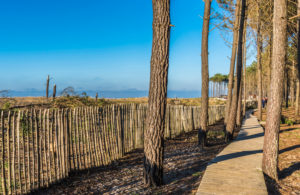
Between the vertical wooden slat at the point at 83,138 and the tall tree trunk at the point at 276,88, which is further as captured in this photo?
the vertical wooden slat at the point at 83,138

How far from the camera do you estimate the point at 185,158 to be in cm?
646

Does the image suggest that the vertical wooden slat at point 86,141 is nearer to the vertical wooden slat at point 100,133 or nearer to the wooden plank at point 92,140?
the wooden plank at point 92,140

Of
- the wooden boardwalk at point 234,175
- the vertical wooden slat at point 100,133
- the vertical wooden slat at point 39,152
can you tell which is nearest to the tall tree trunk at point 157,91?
the wooden boardwalk at point 234,175

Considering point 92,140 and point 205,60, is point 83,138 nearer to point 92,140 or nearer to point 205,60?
point 92,140

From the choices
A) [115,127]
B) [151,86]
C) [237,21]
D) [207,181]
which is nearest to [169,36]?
[151,86]

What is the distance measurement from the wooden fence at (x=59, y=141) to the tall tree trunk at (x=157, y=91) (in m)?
1.86

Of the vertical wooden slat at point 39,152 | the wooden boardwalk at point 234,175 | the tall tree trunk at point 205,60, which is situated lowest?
the wooden boardwalk at point 234,175

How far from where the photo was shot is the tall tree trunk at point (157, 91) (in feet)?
14.5

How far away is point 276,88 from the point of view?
479 cm

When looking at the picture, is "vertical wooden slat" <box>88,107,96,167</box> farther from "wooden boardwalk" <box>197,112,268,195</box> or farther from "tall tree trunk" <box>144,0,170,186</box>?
"wooden boardwalk" <box>197,112,268,195</box>

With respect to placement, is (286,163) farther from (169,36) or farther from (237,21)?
(237,21)

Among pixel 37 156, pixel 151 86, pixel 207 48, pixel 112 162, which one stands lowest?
pixel 112 162

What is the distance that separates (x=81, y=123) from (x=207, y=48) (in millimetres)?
5135

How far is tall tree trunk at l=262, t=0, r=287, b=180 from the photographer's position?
15.6 feet
